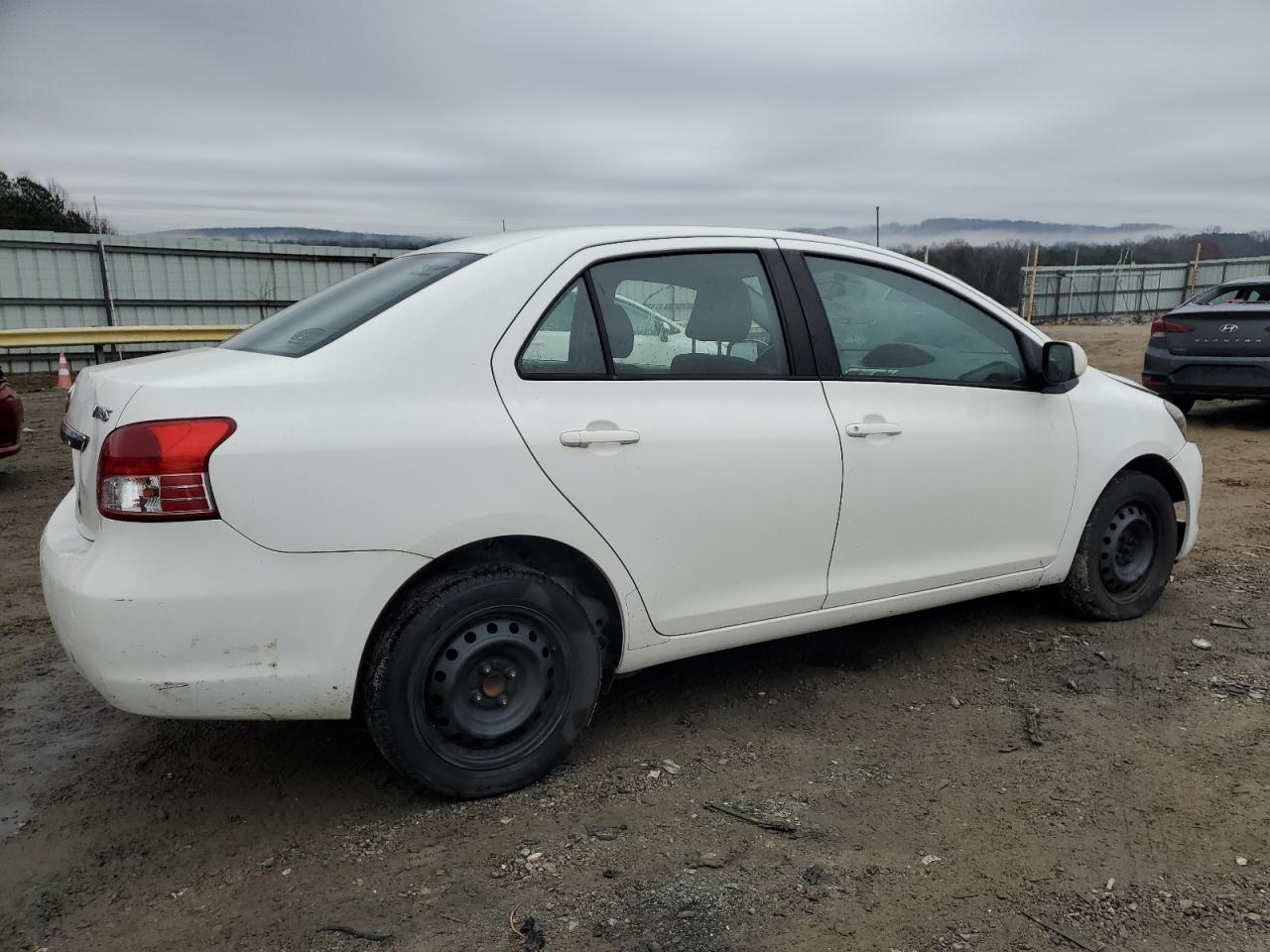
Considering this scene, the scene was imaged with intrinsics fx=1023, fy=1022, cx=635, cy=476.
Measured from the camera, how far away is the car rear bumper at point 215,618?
8.33 ft

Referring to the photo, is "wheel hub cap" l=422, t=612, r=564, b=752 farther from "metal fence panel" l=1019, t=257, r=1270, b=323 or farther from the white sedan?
"metal fence panel" l=1019, t=257, r=1270, b=323

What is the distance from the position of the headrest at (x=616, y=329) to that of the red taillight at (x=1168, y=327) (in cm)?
863

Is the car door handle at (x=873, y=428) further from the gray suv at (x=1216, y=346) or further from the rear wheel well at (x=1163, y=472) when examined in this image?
the gray suv at (x=1216, y=346)

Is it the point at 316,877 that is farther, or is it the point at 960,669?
the point at 960,669

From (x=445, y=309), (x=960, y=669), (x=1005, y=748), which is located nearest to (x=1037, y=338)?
(x=960, y=669)

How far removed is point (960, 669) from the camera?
4.04 metres

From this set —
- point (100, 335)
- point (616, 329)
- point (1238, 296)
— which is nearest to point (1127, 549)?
point (616, 329)

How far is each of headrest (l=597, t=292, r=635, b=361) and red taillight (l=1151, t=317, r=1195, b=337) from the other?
28.3ft

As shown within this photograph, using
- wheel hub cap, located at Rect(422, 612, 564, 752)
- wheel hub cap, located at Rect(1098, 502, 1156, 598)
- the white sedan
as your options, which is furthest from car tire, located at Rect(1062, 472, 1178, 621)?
wheel hub cap, located at Rect(422, 612, 564, 752)

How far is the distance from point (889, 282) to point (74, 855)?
320cm

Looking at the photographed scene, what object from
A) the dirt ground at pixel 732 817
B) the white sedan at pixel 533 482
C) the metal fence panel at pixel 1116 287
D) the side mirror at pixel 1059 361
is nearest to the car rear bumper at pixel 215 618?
the white sedan at pixel 533 482

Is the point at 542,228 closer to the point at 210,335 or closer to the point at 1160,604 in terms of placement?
the point at 1160,604

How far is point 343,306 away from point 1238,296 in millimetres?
9879

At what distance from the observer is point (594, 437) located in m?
2.99
